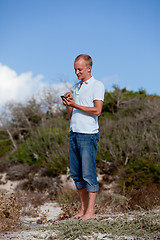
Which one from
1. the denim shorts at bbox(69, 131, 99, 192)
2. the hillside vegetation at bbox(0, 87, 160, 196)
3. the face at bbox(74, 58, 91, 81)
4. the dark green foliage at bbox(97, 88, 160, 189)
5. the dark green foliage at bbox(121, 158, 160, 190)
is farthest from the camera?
the hillside vegetation at bbox(0, 87, 160, 196)

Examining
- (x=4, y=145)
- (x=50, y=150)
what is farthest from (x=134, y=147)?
(x=4, y=145)

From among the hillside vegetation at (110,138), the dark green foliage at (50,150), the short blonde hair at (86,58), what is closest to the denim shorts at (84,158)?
the short blonde hair at (86,58)

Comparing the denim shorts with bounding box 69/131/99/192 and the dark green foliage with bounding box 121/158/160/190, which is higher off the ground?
the denim shorts with bounding box 69/131/99/192

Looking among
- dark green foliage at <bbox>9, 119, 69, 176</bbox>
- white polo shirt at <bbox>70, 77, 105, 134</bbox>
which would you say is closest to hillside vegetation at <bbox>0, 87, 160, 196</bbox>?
dark green foliage at <bbox>9, 119, 69, 176</bbox>

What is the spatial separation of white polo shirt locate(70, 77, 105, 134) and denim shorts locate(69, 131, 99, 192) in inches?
3.3

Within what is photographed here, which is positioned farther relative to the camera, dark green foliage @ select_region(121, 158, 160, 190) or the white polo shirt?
dark green foliage @ select_region(121, 158, 160, 190)

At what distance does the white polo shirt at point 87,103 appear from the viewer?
3.51 metres

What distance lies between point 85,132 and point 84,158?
32cm

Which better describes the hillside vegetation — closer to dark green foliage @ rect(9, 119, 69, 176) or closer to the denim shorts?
dark green foliage @ rect(9, 119, 69, 176)

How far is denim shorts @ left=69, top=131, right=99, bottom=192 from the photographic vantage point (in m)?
3.45

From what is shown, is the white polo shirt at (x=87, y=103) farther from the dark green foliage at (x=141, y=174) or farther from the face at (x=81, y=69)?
the dark green foliage at (x=141, y=174)

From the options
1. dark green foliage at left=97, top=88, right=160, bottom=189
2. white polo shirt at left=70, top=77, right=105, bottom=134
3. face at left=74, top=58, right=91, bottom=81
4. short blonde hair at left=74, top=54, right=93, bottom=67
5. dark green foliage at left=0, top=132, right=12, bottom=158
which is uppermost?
short blonde hair at left=74, top=54, right=93, bottom=67

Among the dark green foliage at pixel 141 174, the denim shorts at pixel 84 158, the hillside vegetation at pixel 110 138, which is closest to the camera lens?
the denim shorts at pixel 84 158

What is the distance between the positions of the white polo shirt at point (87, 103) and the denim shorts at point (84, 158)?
84 millimetres
